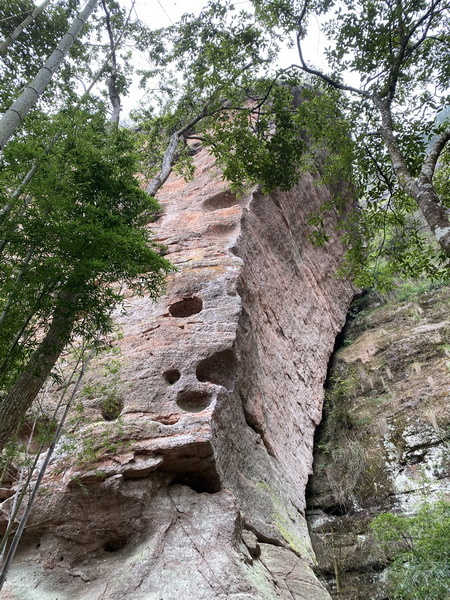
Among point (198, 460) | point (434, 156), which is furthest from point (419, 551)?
point (434, 156)

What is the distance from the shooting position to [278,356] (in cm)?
1075

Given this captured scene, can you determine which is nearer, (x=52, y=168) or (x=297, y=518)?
(x=52, y=168)

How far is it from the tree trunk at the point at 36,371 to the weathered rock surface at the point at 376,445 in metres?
6.15

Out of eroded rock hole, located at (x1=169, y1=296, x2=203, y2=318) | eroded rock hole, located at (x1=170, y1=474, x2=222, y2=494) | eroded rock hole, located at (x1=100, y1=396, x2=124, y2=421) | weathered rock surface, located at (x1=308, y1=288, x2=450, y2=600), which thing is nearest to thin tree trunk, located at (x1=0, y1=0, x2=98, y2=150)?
eroded rock hole, located at (x1=100, y1=396, x2=124, y2=421)

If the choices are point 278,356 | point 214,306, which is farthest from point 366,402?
point 214,306

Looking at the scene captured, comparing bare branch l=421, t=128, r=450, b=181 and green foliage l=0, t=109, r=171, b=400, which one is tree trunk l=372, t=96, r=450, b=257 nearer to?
bare branch l=421, t=128, r=450, b=181

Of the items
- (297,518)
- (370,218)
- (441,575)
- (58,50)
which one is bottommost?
(441,575)

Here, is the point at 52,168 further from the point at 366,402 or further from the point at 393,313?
the point at 393,313

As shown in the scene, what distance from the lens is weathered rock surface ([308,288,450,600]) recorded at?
8.04 meters

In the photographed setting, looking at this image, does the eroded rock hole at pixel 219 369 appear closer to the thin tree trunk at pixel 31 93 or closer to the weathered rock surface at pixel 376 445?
the weathered rock surface at pixel 376 445

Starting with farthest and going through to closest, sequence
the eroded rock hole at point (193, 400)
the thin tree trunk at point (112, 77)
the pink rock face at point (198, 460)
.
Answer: the thin tree trunk at point (112, 77) < the eroded rock hole at point (193, 400) < the pink rock face at point (198, 460)

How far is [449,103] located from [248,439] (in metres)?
6.37

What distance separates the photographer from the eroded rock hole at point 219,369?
7.81 metres

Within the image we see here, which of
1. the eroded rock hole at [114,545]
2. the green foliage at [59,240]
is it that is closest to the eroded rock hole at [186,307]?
the green foliage at [59,240]
